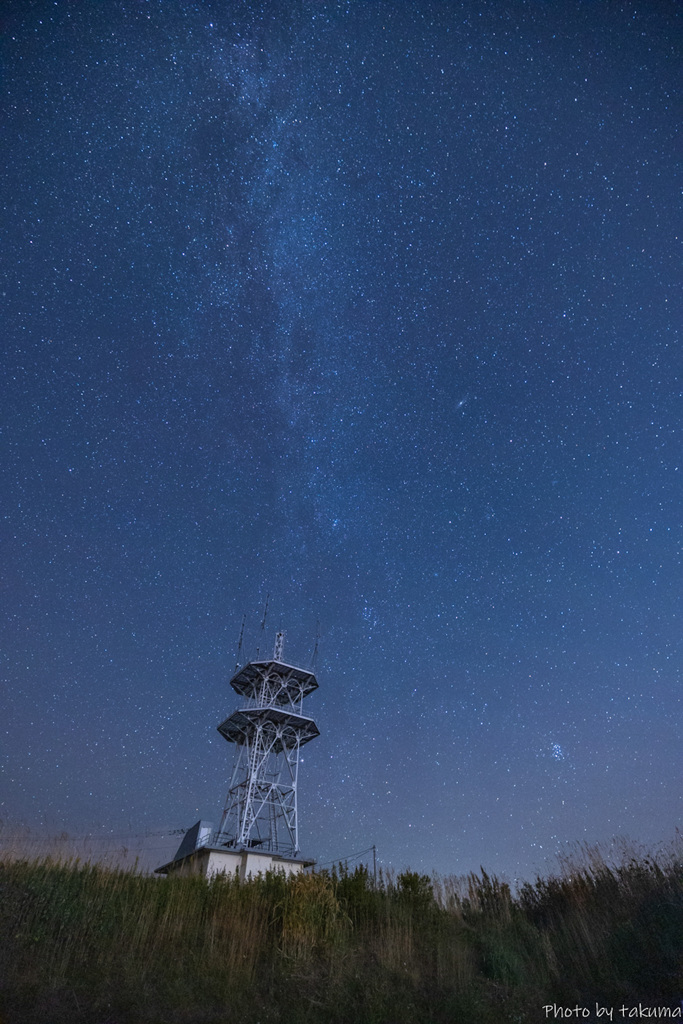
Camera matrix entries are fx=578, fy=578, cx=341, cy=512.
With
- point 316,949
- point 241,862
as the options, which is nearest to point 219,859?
point 241,862

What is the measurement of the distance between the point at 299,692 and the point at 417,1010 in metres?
22.8

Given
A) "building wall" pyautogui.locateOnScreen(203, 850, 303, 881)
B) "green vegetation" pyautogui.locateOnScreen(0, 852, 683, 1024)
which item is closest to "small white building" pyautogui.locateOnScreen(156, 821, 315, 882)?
"building wall" pyautogui.locateOnScreen(203, 850, 303, 881)

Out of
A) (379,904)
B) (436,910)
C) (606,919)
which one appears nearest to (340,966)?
(379,904)

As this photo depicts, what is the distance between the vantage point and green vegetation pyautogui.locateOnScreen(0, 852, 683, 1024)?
8780 mm

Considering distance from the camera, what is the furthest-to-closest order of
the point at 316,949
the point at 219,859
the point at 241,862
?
the point at 241,862
the point at 219,859
the point at 316,949

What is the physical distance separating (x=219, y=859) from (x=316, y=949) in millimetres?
12317

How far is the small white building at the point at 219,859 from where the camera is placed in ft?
71.5

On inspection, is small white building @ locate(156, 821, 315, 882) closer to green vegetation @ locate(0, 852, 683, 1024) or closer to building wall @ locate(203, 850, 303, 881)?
building wall @ locate(203, 850, 303, 881)

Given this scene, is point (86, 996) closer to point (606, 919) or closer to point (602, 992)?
point (602, 992)

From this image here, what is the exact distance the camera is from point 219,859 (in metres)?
22.1

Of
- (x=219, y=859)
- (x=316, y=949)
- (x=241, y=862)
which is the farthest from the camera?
(x=241, y=862)

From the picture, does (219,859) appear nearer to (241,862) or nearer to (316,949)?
(241,862)

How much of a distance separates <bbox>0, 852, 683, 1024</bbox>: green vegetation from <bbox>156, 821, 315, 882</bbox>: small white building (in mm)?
8707

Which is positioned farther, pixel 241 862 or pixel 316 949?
pixel 241 862
